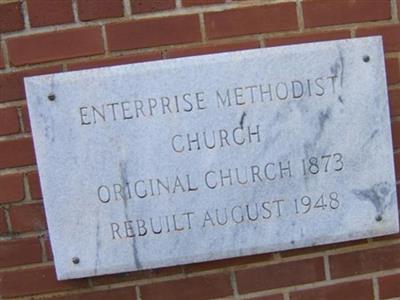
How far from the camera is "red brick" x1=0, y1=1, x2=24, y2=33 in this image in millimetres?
1676

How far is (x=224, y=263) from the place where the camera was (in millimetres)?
1805

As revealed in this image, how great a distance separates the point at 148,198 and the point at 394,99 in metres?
0.72

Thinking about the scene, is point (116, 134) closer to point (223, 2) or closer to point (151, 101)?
point (151, 101)

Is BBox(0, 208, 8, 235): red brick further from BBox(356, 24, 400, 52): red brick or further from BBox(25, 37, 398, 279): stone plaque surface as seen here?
BBox(356, 24, 400, 52): red brick

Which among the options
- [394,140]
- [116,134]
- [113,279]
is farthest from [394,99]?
[113,279]

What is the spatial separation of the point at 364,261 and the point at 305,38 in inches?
25.5

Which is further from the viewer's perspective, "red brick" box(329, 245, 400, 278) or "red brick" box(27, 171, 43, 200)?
"red brick" box(329, 245, 400, 278)

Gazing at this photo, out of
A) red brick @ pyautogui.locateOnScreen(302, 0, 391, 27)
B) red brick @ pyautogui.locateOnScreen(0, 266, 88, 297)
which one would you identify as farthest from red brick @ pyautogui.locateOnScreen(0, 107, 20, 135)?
red brick @ pyautogui.locateOnScreen(302, 0, 391, 27)

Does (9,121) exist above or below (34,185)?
above

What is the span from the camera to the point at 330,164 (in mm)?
1745

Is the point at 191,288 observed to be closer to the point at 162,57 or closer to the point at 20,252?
the point at 20,252

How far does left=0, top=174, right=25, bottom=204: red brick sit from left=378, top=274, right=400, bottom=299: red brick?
3.37 feet

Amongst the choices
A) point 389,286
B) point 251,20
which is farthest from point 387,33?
point 389,286

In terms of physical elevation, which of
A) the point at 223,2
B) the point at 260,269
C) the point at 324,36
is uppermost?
the point at 223,2
